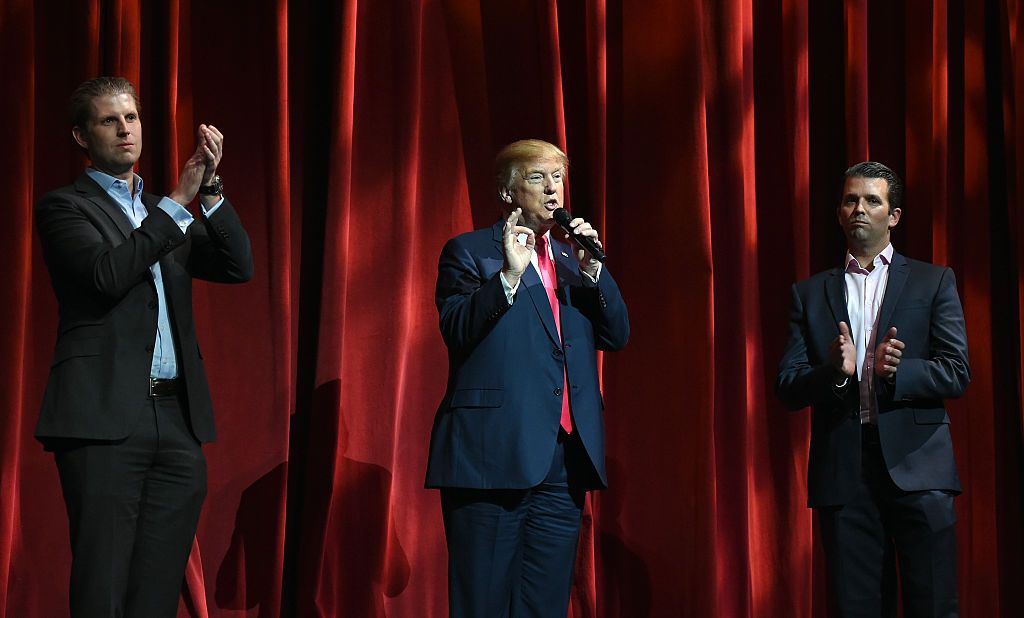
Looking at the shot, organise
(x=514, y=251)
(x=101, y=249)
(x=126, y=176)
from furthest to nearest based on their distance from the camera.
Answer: (x=126, y=176) < (x=514, y=251) < (x=101, y=249)

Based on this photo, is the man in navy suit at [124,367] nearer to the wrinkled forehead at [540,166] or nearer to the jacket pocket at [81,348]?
the jacket pocket at [81,348]

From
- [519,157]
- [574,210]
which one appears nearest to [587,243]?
[519,157]

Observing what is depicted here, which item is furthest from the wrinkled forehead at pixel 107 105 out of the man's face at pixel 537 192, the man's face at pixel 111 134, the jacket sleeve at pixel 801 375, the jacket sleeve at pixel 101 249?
the jacket sleeve at pixel 801 375

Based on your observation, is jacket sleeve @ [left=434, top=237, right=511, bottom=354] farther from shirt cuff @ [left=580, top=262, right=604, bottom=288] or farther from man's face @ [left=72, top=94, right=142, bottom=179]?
man's face @ [left=72, top=94, right=142, bottom=179]

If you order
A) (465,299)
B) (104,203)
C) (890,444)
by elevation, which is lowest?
(890,444)

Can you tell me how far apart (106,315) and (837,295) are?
5.93 ft

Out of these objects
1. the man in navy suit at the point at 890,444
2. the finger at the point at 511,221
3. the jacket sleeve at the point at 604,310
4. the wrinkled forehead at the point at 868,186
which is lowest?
the man in navy suit at the point at 890,444

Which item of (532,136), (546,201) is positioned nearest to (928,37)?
(532,136)

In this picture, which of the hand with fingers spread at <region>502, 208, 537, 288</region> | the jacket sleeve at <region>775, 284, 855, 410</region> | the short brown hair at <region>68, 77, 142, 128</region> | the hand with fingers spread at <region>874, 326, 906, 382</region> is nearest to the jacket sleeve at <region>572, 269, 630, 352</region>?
the hand with fingers spread at <region>502, 208, 537, 288</region>

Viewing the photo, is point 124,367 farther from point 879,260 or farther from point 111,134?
point 879,260

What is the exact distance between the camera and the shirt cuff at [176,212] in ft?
7.38

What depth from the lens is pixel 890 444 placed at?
8.50 ft

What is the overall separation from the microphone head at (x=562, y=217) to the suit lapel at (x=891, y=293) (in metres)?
0.91

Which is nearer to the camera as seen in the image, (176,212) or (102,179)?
(176,212)
